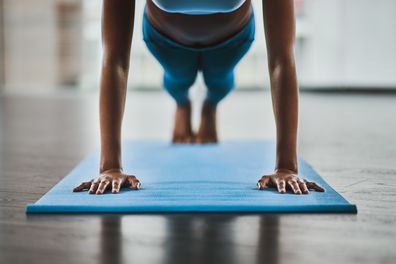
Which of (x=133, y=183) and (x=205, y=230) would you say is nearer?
(x=205, y=230)

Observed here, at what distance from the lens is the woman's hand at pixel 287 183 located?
4.46 feet

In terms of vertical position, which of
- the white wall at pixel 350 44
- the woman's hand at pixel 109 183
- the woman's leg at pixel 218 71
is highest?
the white wall at pixel 350 44

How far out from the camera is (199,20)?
164 cm

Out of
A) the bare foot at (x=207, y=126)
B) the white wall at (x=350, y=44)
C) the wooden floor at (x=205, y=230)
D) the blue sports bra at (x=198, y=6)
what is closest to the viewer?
the wooden floor at (x=205, y=230)

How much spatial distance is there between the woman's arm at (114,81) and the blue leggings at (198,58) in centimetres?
34

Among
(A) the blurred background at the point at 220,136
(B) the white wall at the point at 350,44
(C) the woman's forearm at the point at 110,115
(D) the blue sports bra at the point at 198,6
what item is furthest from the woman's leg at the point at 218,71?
(B) the white wall at the point at 350,44

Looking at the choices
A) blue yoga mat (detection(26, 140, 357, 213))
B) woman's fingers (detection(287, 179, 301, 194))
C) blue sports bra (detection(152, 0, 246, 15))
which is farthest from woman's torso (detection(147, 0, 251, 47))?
woman's fingers (detection(287, 179, 301, 194))

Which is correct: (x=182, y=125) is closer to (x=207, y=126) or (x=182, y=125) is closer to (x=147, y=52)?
(x=207, y=126)

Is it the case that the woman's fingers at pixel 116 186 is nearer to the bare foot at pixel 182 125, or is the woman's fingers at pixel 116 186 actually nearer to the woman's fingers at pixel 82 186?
the woman's fingers at pixel 82 186

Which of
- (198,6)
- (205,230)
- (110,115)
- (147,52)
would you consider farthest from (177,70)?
(147,52)

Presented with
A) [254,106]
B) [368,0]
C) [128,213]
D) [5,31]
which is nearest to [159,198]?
[128,213]

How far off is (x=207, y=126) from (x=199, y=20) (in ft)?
2.90

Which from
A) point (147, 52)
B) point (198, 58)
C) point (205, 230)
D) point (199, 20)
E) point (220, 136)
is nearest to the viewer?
point (205, 230)

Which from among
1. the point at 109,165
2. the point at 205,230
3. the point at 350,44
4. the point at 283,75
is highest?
the point at 350,44
